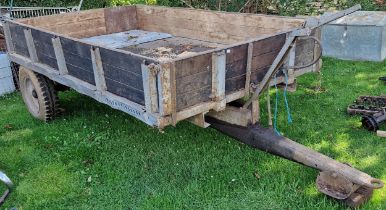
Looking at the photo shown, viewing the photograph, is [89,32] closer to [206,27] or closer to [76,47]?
[206,27]

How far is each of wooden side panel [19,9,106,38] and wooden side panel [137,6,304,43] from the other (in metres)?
0.68

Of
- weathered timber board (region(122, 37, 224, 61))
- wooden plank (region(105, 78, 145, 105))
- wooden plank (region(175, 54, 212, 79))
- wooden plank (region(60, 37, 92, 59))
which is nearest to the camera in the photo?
wooden plank (region(175, 54, 212, 79))

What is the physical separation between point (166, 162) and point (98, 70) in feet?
4.07

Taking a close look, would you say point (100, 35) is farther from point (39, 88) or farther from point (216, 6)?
point (216, 6)

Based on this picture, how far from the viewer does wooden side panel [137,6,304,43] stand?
5191 mm

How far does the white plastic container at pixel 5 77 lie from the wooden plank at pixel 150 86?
4.45 meters

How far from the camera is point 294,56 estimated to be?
4.48 m

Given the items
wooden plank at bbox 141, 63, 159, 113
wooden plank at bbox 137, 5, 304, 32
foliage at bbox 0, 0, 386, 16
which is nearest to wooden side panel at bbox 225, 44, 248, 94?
wooden plank at bbox 141, 63, 159, 113

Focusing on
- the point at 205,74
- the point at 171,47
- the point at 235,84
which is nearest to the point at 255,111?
the point at 235,84

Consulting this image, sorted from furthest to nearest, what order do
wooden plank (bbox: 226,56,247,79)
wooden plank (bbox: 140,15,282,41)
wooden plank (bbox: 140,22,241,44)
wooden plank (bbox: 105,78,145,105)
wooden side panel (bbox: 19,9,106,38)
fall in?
wooden side panel (bbox: 19,9,106,38), wooden plank (bbox: 140,22,241,44), wooden plank (bbox: 140,15,282,41), wooden plank (bbox: 226,56,247,79), wooden plank (bbox: 105,78,145,105)

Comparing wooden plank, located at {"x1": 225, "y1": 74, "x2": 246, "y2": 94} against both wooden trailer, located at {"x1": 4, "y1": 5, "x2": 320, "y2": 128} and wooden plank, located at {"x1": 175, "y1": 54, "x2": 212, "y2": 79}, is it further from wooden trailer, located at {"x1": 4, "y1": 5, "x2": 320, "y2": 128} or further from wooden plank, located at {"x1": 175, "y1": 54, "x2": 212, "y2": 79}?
wooden plank, located at {"x1": 175, "y1": 54, "x2": 212, "y2": 79}

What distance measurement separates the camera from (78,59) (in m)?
4.57

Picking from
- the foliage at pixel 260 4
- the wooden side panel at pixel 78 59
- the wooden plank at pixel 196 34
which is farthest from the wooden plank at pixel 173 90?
the foliage at pixel 260 4

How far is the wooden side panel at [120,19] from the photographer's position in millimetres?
6923
